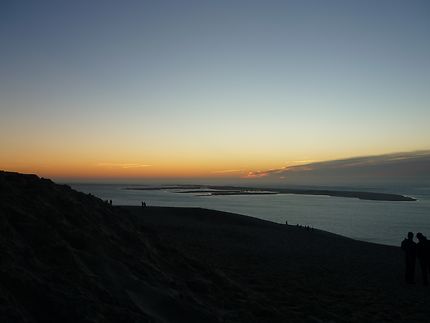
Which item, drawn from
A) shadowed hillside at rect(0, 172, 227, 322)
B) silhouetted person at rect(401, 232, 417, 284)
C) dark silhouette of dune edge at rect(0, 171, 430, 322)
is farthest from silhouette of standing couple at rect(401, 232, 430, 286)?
shadowed hillside at rect(0, 172, 227, 322)

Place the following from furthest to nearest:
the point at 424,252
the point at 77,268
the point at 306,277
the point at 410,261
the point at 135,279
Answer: the point at 410,261 < the point at 424,252 < the point at 306,277 < the point at 135,279 < the point at 77,268

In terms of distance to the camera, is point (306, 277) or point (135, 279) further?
point (306, 277)

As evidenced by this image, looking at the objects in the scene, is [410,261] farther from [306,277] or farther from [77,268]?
[77,268]

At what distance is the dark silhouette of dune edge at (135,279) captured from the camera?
570 centimetres

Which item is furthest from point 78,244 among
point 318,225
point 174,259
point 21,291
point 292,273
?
point 318,225

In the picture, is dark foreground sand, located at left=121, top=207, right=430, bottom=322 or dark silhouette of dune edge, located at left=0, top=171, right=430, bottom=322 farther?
dark foreground sand, located at left=121, top=207, right=430, bottom=322

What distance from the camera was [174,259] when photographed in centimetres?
969

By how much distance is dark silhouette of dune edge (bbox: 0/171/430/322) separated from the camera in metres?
5.70

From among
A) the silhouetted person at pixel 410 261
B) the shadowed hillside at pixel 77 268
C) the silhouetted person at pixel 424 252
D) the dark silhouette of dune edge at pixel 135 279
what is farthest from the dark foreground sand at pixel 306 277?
the shadowed hillside at pixel 77 268

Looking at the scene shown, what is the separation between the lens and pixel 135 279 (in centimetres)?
706

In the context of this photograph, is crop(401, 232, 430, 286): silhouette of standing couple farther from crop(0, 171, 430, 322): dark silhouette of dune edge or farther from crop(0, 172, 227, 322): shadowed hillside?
crop(0, 172, 227, 322): shadowed hillside

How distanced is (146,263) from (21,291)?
2.91 metres

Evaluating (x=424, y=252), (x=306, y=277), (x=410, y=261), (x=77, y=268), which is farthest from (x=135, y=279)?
(x=424, y=252)

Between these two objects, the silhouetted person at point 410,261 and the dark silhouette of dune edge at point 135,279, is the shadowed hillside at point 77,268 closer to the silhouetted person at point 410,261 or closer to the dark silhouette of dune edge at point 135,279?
the dark silhouette of dune edge at point 135,279
